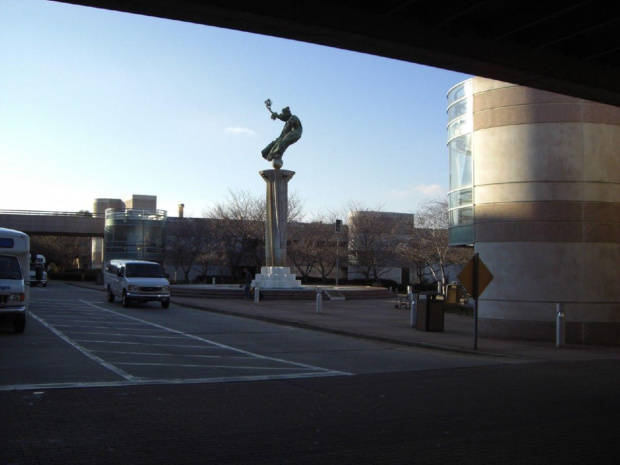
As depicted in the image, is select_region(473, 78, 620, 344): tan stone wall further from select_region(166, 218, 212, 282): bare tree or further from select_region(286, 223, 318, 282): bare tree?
select_region(166, 218, 212, 282): bare tree

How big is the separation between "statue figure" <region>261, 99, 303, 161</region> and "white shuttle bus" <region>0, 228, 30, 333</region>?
21833 millimetres

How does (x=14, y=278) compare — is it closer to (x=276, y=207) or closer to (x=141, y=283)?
(x=141, y=283)

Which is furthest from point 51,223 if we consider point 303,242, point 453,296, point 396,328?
point 396,328

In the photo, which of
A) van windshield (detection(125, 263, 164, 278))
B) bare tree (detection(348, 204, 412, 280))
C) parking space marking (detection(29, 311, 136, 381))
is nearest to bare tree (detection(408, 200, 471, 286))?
bare tree (detection(348, 204, 412, 280))

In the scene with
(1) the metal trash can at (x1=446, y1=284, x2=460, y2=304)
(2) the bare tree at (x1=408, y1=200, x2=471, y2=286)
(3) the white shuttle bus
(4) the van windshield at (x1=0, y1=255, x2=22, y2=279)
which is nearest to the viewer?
(3) the white shuttle bus

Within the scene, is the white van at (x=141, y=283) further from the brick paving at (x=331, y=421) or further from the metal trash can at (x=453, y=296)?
the brick paving at (x=331, y=421)

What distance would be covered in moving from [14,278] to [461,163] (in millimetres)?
13436

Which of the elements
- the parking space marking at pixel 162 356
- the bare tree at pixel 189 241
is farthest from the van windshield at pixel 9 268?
the bare tree at pixel 189 241

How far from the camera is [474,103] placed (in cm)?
1969

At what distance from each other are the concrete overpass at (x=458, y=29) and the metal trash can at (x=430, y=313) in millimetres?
8719

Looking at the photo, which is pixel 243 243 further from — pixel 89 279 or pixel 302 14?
pixel 302 14

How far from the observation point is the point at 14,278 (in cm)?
1636

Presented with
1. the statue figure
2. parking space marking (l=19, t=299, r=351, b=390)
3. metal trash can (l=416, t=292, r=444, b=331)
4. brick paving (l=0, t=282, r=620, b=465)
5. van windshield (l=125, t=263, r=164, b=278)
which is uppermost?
the statue figure

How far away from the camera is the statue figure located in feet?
124
